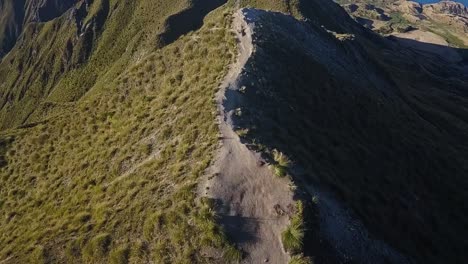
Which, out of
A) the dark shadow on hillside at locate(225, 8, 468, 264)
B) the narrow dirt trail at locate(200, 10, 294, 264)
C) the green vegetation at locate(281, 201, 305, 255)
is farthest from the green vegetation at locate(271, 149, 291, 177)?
the green vegetation at locate(281, 201, 305, 255)

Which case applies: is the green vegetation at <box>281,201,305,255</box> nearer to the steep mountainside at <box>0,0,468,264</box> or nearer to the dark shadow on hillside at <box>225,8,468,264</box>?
the steep mountainside at <box>0,0,468,264</box>

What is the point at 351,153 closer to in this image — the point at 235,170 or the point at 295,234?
the point at 235,170

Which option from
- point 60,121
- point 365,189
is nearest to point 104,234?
point 365,189

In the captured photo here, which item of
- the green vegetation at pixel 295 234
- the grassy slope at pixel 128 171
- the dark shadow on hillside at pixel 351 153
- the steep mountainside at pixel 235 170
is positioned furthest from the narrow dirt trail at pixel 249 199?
the dark shadow on hillside at pixel 351 153

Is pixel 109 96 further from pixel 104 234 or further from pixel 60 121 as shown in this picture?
pixel 104 234

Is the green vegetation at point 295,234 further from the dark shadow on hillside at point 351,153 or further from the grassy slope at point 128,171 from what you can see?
the grassy slope at point 128,171

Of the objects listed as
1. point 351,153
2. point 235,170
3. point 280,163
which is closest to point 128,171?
point 235,170

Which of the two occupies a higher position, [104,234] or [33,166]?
[104,234]
